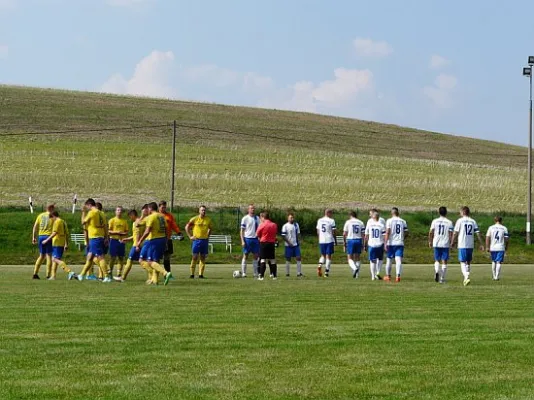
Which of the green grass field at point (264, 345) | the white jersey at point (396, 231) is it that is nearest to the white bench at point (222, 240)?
the white jersey at point (396, 231)

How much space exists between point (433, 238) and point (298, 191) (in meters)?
37.0

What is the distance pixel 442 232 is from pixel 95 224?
865cm

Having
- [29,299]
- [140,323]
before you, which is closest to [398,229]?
[29,299]

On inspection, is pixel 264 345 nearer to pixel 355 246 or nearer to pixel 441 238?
pixel 441 238

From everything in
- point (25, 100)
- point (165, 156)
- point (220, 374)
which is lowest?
point (220, 374)

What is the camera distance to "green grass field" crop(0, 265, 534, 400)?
1049 cm

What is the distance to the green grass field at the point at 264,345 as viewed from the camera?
10.5 meters

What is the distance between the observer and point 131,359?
40.1ft

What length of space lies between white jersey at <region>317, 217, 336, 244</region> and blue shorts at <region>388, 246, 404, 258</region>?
2765mm

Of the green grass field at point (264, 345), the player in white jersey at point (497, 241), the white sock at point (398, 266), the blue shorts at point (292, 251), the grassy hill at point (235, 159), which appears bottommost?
the green grass field at point (264, 345)

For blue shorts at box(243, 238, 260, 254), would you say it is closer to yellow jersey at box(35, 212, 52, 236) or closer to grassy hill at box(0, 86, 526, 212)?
yellow jersey at box(35, 212, 52, 236)

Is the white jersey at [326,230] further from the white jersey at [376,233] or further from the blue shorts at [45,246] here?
the blue shorts at [45,246]

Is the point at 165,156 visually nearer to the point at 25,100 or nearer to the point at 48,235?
the point at 25,100

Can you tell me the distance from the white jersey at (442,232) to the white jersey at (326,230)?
437 cm
